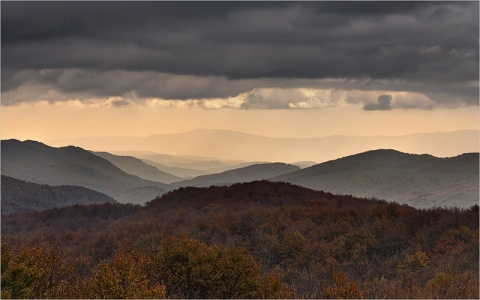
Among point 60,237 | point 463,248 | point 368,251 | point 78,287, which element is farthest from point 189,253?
point 60,237

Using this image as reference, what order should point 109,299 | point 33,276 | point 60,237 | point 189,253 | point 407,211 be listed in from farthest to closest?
point 60,237 < point 407,211 < point 189,253 < point 33,276 < point 109,299

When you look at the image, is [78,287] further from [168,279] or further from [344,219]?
[344,219]

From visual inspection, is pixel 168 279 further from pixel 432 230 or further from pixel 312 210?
pixel 312 210

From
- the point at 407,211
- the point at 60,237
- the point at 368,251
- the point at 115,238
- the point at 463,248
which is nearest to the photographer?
the point at 463,248

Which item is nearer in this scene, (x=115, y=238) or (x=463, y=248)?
(x=463, y=248)


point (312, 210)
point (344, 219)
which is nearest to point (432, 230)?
point (344, 219)

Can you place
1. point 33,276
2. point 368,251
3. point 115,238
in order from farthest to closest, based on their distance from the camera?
point 115,238, point 368,251, point 33,276
